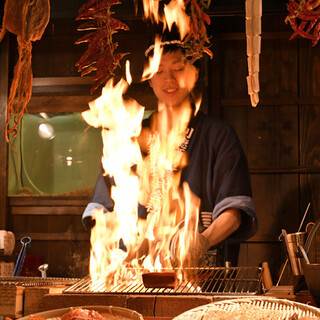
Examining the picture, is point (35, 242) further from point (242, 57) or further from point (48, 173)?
point (242, 57)

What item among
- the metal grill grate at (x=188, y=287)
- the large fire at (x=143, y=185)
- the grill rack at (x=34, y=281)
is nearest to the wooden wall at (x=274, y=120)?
the large fire at (x=143, y=185)

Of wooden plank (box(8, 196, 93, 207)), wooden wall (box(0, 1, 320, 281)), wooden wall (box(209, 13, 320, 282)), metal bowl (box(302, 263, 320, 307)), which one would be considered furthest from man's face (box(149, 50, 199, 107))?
metal bowl (box(302, 263, 320, 307))

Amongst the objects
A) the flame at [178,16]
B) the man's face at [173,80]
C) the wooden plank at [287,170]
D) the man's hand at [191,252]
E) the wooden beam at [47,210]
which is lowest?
the man's hand at [191,252]

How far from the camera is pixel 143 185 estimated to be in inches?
204

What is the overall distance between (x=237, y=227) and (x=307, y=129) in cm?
157

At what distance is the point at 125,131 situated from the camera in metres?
5.36

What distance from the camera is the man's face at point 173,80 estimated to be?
5.17m

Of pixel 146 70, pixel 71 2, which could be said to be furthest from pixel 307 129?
pixel 71 2

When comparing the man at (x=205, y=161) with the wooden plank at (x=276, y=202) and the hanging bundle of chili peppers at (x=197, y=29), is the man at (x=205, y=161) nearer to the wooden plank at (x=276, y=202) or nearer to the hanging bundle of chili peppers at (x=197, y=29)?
the wooden plank at (x=276, y=202)

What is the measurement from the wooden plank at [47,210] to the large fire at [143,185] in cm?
90

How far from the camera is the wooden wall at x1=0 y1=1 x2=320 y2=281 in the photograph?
19.4 feet

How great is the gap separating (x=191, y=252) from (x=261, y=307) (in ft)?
6.01

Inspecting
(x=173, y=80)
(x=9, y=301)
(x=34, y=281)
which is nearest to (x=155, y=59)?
(x=173, y=80)

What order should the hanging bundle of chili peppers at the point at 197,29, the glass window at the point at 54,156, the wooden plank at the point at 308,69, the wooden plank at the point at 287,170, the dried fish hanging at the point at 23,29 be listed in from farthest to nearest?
the glass window at the point at 54,156 → the wooden plank at the point at 308,69 → the wooden plank at the point at 287,170 → the hanging bundle of chili peppers at the point at 197,29 → the dried fish hanging at the point at 23,29
